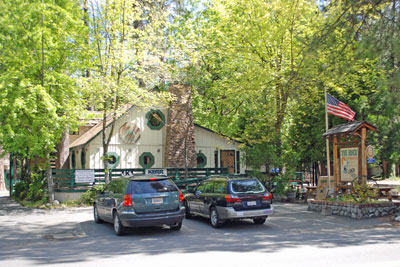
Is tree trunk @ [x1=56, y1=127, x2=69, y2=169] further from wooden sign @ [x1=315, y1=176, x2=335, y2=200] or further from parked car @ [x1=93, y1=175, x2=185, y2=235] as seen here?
wooden sign @ [x1=315, y1=176, x2=335, y2=200]

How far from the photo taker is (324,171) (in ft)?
102

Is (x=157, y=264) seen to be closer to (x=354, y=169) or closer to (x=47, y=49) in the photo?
(x=354, y=169)

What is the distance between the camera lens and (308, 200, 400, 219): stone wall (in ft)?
45.9

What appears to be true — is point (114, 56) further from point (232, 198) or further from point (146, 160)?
point (232, 198)

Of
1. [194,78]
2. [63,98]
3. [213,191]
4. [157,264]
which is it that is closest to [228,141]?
[194,78]

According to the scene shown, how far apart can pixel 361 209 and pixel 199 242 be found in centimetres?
676

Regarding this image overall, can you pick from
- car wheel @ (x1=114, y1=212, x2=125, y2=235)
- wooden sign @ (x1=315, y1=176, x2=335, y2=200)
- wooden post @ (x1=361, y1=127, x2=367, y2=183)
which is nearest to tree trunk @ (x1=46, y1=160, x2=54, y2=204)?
car wheel @ (x1=114, y1=212, x2=125, y2=235)

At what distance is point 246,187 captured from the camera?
41.1 feet

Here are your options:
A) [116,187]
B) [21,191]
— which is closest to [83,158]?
[21,191]

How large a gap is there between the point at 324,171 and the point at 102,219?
2184 cm

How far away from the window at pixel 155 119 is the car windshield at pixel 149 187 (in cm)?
1445

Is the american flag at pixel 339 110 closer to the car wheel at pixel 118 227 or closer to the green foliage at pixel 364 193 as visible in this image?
the green foliage at pixel 364 193

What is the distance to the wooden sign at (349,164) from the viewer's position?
51.0 ft

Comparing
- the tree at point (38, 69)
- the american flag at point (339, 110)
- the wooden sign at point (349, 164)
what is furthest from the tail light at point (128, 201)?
the american flag at point (339, 110)
